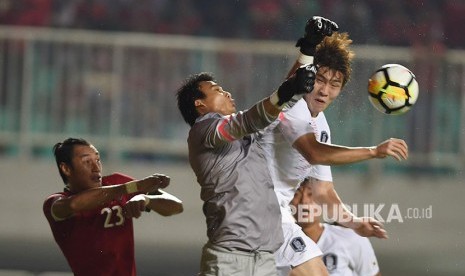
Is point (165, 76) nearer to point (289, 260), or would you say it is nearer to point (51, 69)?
point (51, 69)

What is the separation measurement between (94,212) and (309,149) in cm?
103

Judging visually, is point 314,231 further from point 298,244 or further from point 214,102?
point 214,102

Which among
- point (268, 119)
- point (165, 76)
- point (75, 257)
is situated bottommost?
point (75, 257)

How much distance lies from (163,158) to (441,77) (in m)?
2.23

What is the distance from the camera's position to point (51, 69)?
9.48 m

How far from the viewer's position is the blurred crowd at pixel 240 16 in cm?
1009

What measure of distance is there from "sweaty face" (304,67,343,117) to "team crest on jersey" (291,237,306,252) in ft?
2.12

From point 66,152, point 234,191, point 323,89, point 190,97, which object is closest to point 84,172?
point 66,152

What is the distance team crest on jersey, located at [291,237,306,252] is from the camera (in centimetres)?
521

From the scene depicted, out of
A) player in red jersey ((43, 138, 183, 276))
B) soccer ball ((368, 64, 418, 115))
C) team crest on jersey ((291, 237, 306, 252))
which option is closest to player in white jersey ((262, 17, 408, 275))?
team crest on jersey ((291, 237, 306, 252))

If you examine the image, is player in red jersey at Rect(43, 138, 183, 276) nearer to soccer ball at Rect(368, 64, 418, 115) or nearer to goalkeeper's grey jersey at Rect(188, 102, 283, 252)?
goalkeeper's grey jersey at Rect(188, 102, 283, 252)

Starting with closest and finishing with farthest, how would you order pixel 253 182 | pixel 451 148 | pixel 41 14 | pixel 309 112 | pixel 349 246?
pixel 253 182
pixel 309 112
pixel 349 246
pixel 451 148
pixel 41 14

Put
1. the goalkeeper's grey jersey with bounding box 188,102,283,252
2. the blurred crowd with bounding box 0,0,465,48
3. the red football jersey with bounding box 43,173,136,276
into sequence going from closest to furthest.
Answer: the goalkeeper's grey jersey with bounding box 188,102,283,252
the red football jersey with bounding box 43,173,136,276
the blurred crowd with bounding box 0,0,465,48

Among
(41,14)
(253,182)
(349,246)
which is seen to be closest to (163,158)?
(41,14)
